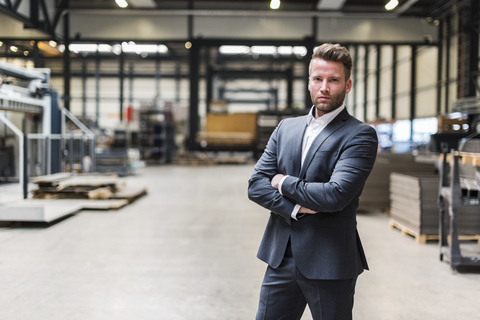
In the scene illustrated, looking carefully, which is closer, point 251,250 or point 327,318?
point 327,318

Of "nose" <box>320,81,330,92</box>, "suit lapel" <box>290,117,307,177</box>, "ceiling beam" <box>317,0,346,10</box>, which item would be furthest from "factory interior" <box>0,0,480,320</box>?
"nose" <box>320,81,330,92</box>

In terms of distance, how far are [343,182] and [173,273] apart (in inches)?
113

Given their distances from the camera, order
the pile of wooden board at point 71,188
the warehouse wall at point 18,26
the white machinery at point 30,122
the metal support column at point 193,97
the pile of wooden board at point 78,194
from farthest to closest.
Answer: the metal support column at point 193,97 < the warehouse wall at point 18,26 < the white machinery at point 30,122 < the pile of wooden board at point 71,188 < the pile of wooden board at point 78,194

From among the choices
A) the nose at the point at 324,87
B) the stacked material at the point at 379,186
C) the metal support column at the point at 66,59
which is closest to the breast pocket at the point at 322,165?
the nose at the point at 324,87

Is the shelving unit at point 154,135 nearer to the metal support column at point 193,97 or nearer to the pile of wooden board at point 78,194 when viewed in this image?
the metal support column at point 193,97

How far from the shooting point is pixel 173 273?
4125 mm

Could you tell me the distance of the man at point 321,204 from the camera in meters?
1.70

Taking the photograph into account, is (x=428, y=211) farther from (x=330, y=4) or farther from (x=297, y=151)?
(x=330, y=4)

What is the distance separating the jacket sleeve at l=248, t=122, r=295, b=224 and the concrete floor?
1575 millimetres

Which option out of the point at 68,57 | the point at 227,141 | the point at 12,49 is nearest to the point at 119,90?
the point at 68,57

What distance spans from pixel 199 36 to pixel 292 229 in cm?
1942

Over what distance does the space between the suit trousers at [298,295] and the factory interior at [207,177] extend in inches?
54.5

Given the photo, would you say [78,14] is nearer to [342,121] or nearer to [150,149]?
[150,149]

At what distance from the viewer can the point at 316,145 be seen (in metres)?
1.76
